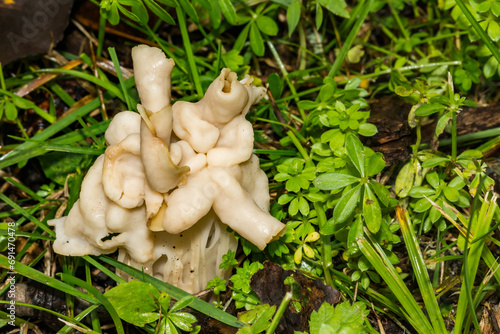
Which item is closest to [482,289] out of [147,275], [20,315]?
[147,275]

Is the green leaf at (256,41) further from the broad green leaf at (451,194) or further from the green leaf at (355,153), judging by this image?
the broad green leaf at (451,194)

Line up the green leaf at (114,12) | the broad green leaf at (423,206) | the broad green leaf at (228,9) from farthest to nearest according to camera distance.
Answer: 1. the broad green leaf at (228,9)
2. the green leaf at (114,12)
3. the broad green leaf at (423,206)

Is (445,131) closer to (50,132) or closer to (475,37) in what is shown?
(475,37)

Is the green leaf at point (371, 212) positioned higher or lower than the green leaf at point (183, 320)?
higher

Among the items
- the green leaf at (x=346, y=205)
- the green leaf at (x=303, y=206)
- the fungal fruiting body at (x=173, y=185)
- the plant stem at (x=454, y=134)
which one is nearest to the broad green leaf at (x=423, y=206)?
the plant stem at (x=454, y=134)

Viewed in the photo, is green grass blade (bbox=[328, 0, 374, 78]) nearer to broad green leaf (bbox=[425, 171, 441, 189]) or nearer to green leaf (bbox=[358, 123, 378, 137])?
green leaf (bbox=[358, 123, 378, 137])

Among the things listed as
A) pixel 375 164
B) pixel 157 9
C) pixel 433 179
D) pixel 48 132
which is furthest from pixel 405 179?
pixel 48 132
